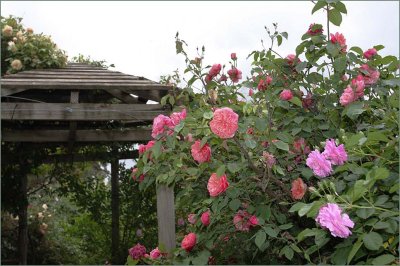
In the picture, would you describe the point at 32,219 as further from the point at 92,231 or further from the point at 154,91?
the point at 154,91

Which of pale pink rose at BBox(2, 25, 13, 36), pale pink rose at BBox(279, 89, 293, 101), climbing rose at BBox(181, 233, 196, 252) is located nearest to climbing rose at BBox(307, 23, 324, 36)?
pale pink rose at BBox(279, 89, 293, 101)

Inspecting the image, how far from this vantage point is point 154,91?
377 cm

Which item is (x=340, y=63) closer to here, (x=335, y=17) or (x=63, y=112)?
(x=335, y=17)

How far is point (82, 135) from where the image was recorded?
4539 millimetres

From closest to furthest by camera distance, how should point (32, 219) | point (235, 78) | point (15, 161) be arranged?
point (235, 78), point (15, 161), point (32, 219)

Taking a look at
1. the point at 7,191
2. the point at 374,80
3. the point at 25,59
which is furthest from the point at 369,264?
the point at 7,191

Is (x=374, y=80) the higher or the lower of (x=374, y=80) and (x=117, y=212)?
the higher

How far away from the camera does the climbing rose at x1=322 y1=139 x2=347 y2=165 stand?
62.3 inches

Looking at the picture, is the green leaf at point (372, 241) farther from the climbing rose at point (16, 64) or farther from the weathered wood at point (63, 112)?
the climbing rose at point (16, 64)

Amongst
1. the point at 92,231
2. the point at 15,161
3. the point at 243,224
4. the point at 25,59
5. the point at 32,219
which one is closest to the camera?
the point at 243,224

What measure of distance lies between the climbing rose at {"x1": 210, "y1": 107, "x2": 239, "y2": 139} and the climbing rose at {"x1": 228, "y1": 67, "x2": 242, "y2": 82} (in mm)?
1026

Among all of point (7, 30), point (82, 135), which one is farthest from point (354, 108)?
point (7, 30)

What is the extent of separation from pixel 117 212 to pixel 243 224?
4287mm

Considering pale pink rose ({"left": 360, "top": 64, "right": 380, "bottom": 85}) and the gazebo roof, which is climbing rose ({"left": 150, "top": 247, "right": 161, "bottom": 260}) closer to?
pale pink rose ({"left": 360, "top": 64, "right": 380, "bottom": 85})
